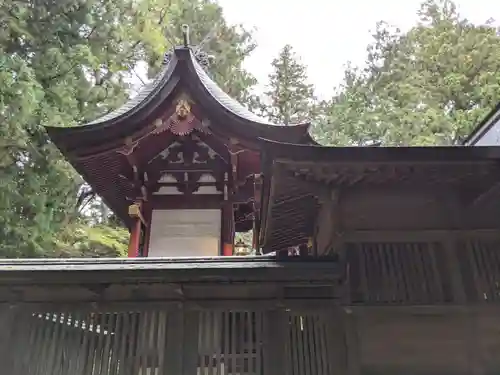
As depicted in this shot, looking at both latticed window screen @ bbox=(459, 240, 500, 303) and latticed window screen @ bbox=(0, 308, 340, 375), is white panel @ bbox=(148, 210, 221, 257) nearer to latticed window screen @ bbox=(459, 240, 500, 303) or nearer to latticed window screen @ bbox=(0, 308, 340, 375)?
latticed window screen @ bbox=(0, 308, 340, 375)

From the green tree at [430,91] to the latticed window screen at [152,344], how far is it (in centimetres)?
1292

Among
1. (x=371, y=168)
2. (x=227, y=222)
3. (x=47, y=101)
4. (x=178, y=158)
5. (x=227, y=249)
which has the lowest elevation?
(x=371, y=168)

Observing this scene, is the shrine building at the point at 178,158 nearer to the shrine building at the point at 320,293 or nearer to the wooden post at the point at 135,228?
the wooden post at the point at 135,228

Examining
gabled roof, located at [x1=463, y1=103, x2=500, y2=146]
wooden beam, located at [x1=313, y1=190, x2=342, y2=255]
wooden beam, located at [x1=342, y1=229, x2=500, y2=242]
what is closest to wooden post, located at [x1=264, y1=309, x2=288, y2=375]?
wooden beam, located at [x1=313, y1=190, x2=342, y2=255]

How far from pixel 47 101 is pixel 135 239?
5404mm

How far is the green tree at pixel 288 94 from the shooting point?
90.1 ft

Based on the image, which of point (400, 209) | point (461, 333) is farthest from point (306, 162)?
point (461, 333)

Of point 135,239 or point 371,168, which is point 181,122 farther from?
point 371,168

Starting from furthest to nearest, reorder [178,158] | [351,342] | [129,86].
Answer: [129,86] → [178,158] → [351,342]

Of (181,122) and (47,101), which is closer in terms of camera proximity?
(181,122)

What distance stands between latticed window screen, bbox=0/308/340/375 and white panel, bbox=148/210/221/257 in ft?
9.87

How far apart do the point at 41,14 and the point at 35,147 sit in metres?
3.45

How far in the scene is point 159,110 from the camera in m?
7.74

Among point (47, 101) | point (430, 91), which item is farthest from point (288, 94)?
point (47, 101)
